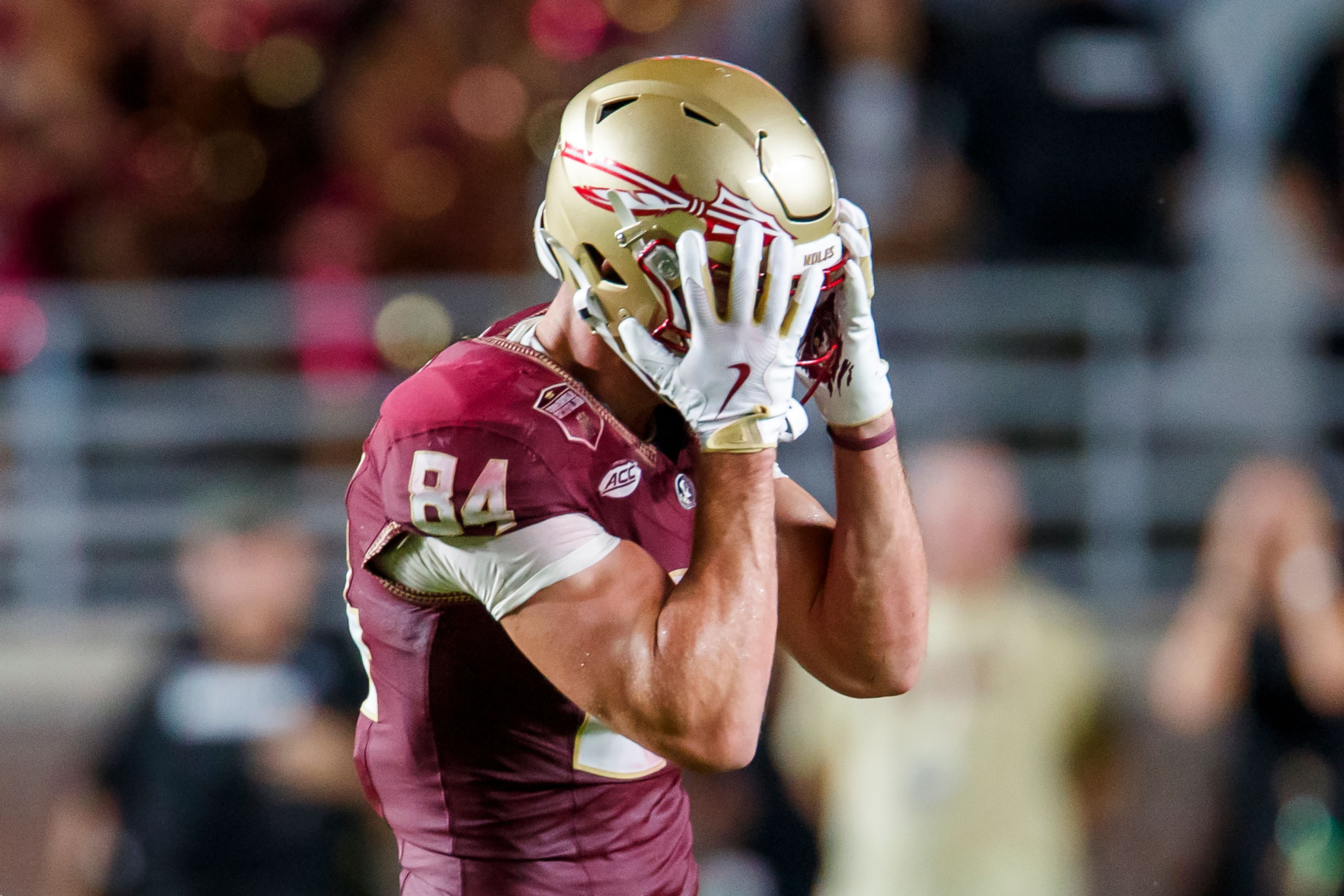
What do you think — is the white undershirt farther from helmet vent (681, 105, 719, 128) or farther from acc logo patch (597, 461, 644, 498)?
helmet vent (681, 105, 719, 128)

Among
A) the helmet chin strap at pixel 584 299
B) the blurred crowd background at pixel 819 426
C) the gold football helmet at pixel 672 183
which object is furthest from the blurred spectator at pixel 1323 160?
the helmet chin strap at pixel 584 299

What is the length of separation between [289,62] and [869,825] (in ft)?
15.5

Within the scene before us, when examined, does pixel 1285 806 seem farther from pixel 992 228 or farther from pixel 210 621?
pixel 210 621

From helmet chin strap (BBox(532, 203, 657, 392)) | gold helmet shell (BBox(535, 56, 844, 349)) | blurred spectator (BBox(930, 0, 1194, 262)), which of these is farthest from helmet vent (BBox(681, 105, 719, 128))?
blurred spectator (BBox(930, 0, 1194, 262))

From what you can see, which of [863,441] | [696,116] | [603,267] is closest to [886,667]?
[863,441]

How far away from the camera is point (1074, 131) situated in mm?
6035

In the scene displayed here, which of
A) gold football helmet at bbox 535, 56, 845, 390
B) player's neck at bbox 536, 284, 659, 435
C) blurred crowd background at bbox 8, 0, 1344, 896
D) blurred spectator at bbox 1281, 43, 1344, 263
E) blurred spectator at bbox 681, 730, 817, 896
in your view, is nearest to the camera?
gold football helmet at bbox 535, 56, 845, 390

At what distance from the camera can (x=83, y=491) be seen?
21.8 ft

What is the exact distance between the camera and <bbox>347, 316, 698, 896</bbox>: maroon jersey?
2.28 metres

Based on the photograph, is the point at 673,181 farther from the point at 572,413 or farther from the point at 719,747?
the point at 719,747

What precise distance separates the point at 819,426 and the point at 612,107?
155 inches

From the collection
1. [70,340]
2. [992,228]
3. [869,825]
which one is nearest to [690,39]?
[992,228]

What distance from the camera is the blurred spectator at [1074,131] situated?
19.9 ft

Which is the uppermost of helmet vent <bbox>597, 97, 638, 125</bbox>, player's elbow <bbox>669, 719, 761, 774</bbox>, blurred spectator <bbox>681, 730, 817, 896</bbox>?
helmet vent <bbox>597, 97, 638, 125</bbox>
